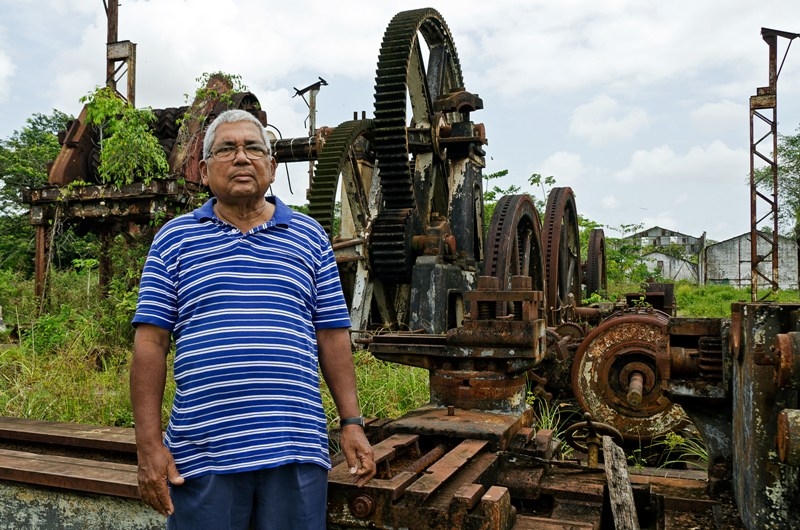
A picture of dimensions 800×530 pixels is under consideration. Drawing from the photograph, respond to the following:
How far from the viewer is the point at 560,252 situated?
11742mm

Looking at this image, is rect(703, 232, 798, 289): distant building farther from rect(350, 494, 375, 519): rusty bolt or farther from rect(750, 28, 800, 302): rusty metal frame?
rect(350, 494, 375, 519): rusty bolt

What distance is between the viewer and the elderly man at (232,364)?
199 cm

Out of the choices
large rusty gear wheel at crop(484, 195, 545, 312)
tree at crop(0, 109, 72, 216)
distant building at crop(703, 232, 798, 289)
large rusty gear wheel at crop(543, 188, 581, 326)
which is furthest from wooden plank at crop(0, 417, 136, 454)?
distant building at crop(703, 232, 798, 289)

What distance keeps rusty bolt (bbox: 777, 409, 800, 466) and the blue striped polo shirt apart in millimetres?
1266

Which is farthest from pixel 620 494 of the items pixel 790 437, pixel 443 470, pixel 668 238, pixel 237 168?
pixel 668 238

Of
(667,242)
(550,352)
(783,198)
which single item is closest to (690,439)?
(550,352)

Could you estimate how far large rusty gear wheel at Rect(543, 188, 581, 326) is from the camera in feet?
34.0

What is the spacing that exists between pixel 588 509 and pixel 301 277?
1.45 m

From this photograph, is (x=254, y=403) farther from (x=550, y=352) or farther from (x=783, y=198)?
(x=783, y=198)

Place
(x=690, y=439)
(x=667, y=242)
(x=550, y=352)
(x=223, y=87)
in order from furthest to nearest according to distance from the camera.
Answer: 1. (x=667, y=242)
2. (x=223, y=87)
3. (x=550, y=352)
4. (x=690, y=439)

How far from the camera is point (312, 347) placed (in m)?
2.20

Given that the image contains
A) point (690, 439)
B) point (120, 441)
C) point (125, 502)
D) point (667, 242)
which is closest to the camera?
point (125, 502)

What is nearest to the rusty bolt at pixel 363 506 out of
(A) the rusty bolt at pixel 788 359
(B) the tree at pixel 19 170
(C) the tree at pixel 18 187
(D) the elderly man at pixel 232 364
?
(D) the elderly man at pixel 232 364

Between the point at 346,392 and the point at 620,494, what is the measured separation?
1115 mm
